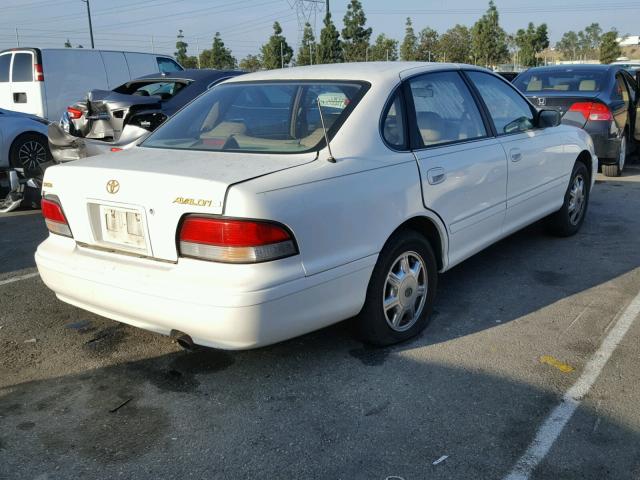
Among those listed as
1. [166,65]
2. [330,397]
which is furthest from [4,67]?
[330,397]

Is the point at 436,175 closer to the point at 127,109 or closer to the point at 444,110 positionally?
the point at 444,110

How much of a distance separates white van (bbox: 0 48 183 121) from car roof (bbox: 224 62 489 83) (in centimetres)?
918

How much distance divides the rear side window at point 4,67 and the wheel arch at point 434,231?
36.6ft

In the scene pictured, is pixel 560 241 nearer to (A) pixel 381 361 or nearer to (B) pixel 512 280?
(B) pixel 512 280

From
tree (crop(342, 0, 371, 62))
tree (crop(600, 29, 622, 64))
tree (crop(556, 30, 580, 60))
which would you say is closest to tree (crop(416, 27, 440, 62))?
tree (crop(342, 0, 371, 62))

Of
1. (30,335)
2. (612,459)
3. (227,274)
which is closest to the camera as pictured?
(612,459)

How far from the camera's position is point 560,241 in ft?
18.8

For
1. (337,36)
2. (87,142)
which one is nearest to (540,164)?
(87,142)

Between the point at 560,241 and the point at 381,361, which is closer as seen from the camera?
the point at 381,361

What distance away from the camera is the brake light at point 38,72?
1184cm

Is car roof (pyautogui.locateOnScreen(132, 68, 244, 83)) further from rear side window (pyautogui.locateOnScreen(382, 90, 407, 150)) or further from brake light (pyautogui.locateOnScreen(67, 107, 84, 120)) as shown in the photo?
rear side window (pyautogui.locateOnScreen(382, 90, 407, 150))

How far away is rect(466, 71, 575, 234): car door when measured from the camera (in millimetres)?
4496

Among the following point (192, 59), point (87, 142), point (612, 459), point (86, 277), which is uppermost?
point (192, 59)

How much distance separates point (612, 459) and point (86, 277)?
8.38ft
